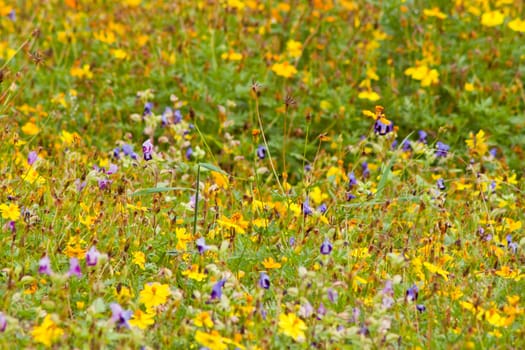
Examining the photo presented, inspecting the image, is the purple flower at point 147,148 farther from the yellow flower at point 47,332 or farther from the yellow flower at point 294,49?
the yellow flower at point 294,49

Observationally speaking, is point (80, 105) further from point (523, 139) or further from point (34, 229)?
point (523, 139)

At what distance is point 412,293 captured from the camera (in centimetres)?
285

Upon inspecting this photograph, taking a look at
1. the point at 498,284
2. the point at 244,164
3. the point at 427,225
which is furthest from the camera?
the point at 244,164

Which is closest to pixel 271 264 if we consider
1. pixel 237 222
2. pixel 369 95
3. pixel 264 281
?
pixel 264 281

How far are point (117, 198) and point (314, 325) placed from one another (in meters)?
1.09

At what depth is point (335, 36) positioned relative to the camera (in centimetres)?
586

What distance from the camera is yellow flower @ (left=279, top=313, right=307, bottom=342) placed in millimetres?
2535

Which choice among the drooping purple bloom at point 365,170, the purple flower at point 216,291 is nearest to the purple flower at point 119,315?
the purple flower at point 216,291

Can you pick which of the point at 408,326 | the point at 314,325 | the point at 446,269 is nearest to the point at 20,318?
the point at 314,325

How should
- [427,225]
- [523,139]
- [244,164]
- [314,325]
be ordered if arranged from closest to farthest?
[314,325], [427,225], [244,164], [523,139]

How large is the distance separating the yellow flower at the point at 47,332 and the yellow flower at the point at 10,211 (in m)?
0.66

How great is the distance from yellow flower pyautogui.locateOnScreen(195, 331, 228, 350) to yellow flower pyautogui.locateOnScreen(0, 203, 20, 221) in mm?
942

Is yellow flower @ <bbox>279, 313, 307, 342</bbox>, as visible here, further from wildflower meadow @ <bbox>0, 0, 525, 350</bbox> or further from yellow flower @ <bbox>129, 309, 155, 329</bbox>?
yellow flower @ <bbox>129, 309, 155, 329</bbox>

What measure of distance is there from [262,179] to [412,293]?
1949mm
